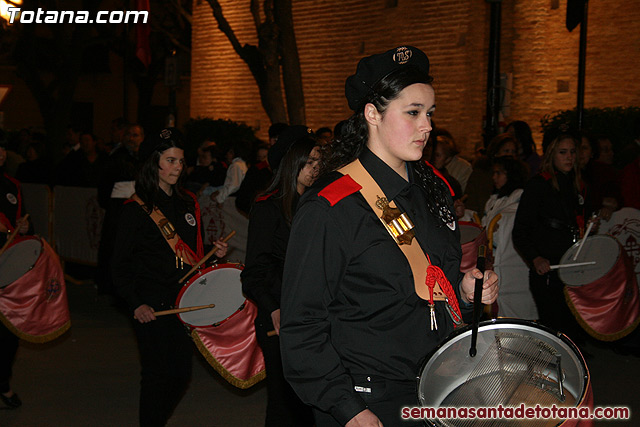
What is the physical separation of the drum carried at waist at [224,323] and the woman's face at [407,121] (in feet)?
8.52

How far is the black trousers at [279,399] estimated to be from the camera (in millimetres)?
4605

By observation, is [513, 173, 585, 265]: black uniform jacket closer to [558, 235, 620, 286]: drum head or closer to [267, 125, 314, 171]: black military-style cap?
[558, 235, 620, 286]: drum head

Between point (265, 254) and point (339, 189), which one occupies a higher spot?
point (339, 189)

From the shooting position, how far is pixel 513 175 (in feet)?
28.2

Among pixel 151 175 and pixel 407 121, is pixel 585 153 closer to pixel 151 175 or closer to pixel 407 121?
pixel 151 175

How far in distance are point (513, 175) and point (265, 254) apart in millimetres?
4578

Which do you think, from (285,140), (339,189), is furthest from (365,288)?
(285,140)

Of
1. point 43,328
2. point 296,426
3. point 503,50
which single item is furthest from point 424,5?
point 296,426

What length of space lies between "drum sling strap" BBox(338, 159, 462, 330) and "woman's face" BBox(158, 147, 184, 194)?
104 inches

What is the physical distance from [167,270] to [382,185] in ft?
8.78

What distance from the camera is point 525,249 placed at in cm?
720

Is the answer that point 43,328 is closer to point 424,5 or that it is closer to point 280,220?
point 280,220

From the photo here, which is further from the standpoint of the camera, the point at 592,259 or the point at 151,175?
the point at 592,259

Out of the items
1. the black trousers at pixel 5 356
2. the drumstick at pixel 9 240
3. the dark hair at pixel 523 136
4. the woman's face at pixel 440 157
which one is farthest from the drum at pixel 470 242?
the black trousers at pixel 5 356
